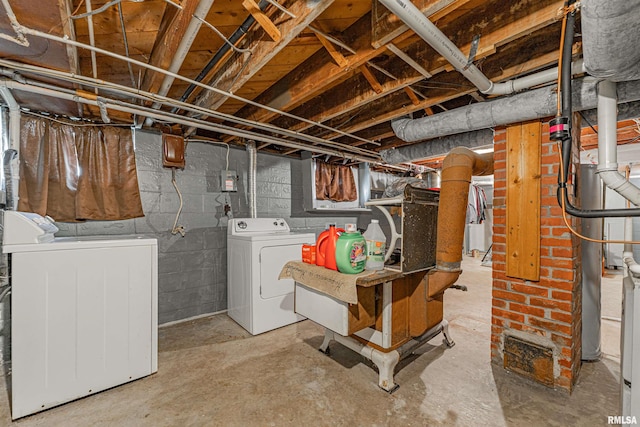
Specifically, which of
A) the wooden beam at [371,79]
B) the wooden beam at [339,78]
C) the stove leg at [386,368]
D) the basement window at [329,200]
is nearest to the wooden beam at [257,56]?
the wooden beam at [339,78]

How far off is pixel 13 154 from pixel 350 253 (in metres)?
2.72

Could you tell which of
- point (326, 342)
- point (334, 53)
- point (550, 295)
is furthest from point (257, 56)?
point (550, 295)

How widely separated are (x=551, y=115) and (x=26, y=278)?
3581 mm

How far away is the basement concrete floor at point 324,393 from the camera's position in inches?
65.6

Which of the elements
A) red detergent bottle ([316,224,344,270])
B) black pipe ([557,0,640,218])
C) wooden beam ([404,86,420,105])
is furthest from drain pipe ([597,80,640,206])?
red detergent bottle ([316,224,344,270])

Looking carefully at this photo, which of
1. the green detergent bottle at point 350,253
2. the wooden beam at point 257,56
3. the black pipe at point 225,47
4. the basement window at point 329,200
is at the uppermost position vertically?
the black pipe at point 225,47

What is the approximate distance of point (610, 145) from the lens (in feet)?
4.98

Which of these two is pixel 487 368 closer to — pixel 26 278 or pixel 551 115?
pixel 551 115

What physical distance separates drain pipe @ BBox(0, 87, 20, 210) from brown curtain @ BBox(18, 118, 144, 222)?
16 cm

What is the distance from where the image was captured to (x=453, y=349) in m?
2.47

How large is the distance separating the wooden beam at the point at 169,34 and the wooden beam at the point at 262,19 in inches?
9.1

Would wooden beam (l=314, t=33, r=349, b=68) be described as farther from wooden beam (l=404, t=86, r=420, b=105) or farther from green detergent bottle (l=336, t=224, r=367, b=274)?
green detergent bottle (l=336, t=224, r=367, b=274)

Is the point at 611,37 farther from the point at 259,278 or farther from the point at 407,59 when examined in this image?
the point at 259,278

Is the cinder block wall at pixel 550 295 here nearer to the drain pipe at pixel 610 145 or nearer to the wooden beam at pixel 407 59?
the drain pipe at pixel 610 145
